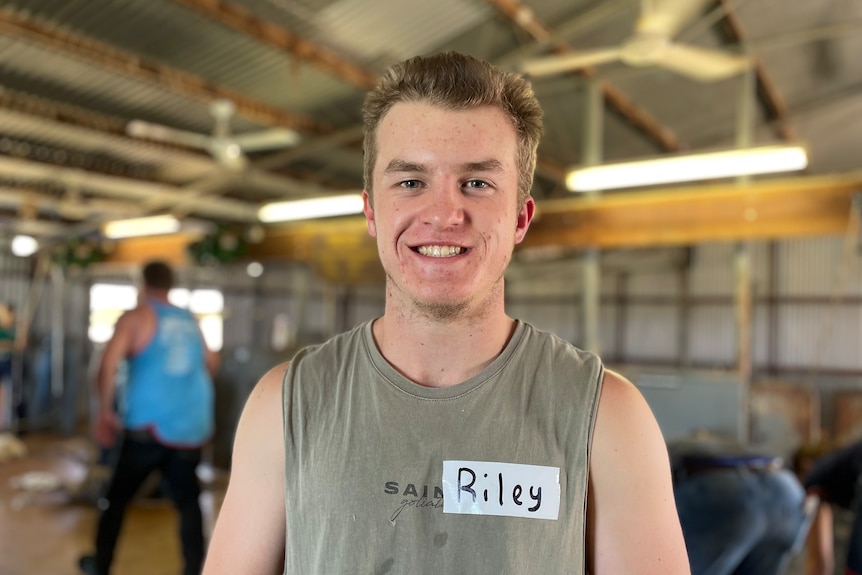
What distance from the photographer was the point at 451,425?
3.28ft

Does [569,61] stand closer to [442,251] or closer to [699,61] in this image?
[699,61]

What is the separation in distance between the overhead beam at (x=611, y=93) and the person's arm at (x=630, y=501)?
3826 millimetres

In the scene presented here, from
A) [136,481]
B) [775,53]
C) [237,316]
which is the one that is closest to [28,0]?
[136,481]

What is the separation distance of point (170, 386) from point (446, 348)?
2414 mm

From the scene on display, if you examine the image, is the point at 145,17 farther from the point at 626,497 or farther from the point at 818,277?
the point at 818,277

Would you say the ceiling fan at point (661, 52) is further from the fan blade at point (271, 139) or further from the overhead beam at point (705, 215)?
the fan blade at point (271, 139)

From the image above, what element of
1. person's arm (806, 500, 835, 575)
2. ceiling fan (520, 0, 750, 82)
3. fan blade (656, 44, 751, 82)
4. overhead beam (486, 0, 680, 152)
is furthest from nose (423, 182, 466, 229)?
overhead beam (486, 0, 680, 152)

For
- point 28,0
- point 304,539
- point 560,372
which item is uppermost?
point 28,0

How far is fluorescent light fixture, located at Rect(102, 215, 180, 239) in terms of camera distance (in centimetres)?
663

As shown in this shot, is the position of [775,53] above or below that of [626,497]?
above

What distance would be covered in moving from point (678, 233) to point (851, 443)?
249 cm

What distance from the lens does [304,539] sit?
1013mm

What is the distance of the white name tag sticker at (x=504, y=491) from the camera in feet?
3.13

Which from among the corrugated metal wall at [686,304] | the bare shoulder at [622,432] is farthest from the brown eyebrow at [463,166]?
the corrugated metal wall at [686,304]
